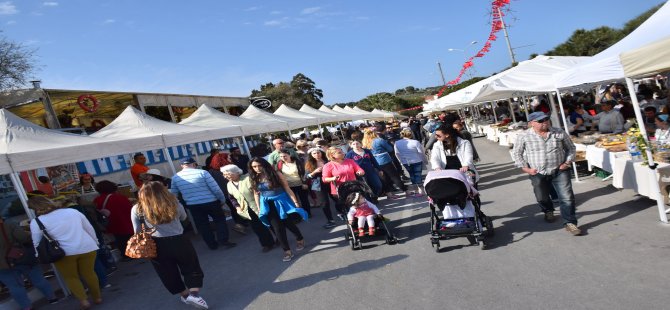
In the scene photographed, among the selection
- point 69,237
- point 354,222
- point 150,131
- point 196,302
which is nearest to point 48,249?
point 69,237

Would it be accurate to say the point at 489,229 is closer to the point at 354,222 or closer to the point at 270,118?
the point at 354,222

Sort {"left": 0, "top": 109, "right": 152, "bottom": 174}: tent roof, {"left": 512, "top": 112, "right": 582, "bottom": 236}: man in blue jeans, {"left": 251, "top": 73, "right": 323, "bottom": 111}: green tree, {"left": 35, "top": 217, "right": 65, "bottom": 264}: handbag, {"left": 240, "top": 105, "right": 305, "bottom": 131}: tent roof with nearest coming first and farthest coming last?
{"left": 35, "top": 217, "right": 65, "bottom": 264}: handbag
{"left": 512, "top": 112, "right": 582, "bottom": 236}: man in blue jeans
{"left": 0, "top": 109, "right": 152, "bottom": 174}: tent roof
{"left": 240, "top": 105, "right": 305, "bottom": 131}: tent roof
{"left": 251, "top": 73, "right": 323, "bottom": 111}: green tree

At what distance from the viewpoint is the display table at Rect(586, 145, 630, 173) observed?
266 inches

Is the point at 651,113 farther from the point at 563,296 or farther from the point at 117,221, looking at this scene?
the point at 117,221

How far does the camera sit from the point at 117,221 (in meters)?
7.65

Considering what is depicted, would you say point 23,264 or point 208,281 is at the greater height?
point 23,264

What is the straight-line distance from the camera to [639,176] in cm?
586

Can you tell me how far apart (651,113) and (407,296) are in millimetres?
7489

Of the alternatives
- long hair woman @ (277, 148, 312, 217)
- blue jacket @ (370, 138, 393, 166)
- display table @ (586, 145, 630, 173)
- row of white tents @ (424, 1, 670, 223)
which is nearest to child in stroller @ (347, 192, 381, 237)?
long hair woman @ (277, 148, 312, 217)

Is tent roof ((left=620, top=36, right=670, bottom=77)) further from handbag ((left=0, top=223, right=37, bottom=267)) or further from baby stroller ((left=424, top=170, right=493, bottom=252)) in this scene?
handbag ((left=0, top=223, right=37, bottom=267))

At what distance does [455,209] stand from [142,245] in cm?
383

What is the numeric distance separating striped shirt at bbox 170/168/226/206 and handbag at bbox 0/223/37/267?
218cm

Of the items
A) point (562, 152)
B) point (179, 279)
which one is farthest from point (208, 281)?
point (562, 152)

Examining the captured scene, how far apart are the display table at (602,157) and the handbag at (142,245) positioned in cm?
667
